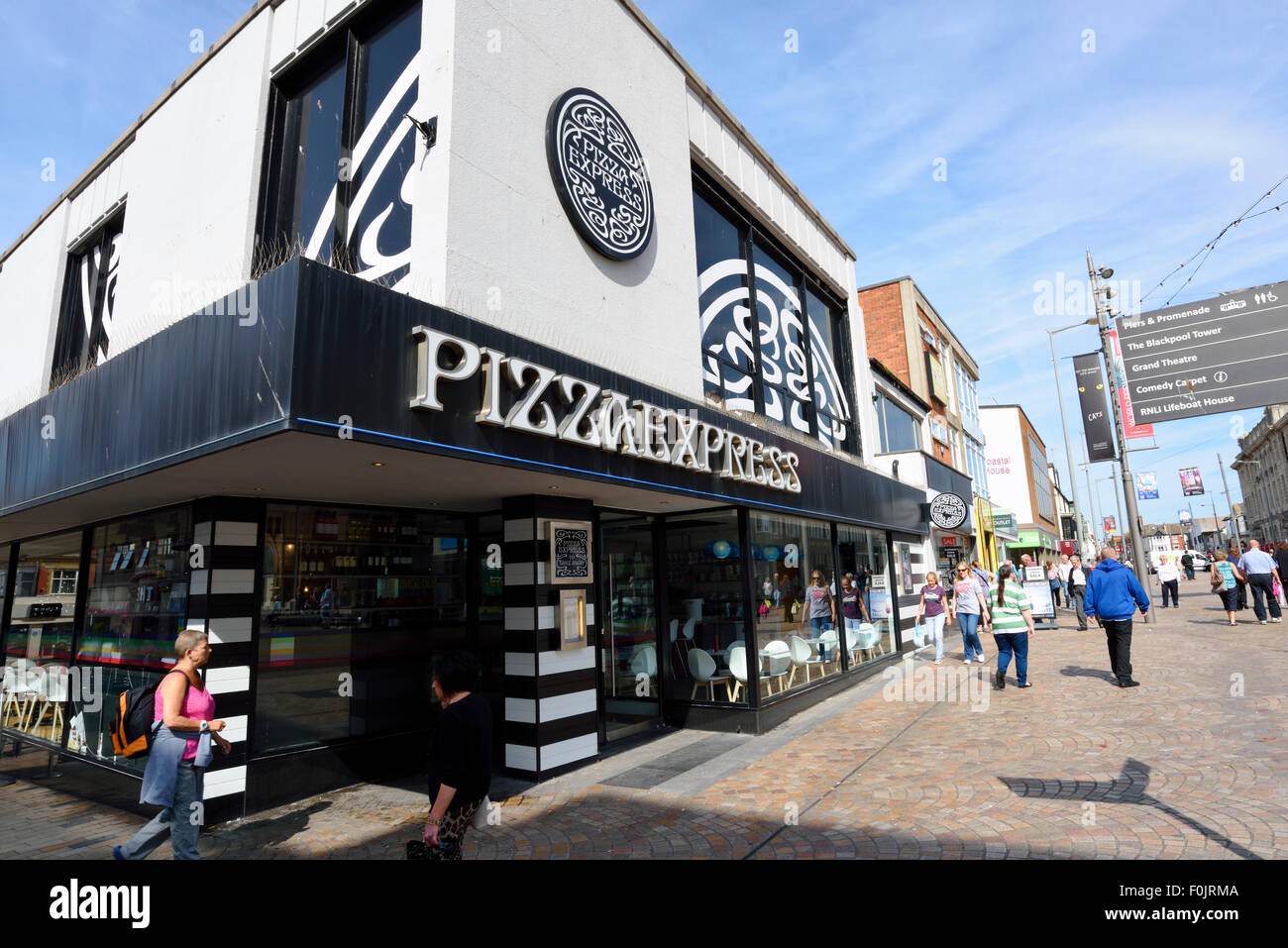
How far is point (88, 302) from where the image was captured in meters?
10.7

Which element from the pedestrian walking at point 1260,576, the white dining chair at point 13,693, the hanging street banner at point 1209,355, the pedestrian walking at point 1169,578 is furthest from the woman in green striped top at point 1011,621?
the pedestrian walking at point 1169,578

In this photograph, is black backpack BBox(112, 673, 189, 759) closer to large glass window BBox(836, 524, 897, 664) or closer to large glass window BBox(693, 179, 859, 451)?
large glass window BBox(693, 179, 859, 451)

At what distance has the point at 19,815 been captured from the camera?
6695mm

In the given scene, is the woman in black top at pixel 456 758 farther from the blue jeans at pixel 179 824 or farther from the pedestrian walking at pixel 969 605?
the pedestrian walking at pixel 969 605

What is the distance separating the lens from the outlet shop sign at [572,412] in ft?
15.8

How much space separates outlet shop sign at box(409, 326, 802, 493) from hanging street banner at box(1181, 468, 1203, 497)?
5565cm

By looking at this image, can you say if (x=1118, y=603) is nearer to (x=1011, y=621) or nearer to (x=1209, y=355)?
(x=1011, y=621)

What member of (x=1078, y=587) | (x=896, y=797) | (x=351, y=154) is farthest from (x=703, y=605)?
(x=1078, y=587)

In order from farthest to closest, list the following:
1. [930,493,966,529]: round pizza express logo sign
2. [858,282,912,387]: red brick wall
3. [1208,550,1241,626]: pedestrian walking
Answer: [858,282,912,387]: red brick wall < [930,493,966,529]: round pizza express logo sign < [1208,550,1241,626]: pedestrian walking

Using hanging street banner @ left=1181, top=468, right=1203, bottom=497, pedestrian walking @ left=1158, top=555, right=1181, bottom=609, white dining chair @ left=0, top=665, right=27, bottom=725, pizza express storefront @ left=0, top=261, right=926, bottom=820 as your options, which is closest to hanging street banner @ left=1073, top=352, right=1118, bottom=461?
pedestrian walking @ left=1158, top=555, right=1181, bottom=609

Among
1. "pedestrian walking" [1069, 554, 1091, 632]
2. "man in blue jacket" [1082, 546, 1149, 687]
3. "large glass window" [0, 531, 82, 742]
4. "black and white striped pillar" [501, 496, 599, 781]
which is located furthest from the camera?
"pedestrian walking" [1069, 554, 1091, 632]

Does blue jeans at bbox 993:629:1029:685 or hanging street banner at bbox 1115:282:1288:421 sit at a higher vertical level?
hanging street banner at bbox 1115:282:1288:421

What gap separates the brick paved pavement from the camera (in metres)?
4.63

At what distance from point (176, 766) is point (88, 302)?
31.9 feet
